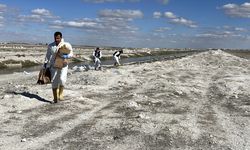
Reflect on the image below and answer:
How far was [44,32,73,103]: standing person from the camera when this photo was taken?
1606cm

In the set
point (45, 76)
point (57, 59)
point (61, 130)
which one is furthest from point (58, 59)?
point (61, 130)

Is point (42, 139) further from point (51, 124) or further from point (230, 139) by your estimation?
point (230, 139)

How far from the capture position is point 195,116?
1544 centimetres

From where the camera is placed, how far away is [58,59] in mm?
16125

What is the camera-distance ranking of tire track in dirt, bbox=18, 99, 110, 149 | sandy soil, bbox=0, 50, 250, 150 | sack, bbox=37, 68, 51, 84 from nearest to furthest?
tire track in dirt, bbox=18, 99, 110, 149 → sandy soil, bbox=0, 50, 250, 150 → sack, bbox=37, 68, 51, 84

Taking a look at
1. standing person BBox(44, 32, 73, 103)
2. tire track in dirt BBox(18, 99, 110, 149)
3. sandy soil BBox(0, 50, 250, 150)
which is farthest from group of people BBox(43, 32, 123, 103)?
tire track in dirt BBox(18, 99, 110, 149)

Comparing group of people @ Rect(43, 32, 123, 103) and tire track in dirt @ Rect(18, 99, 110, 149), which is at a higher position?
group of people @ Rect(43, 32, 123, 103)

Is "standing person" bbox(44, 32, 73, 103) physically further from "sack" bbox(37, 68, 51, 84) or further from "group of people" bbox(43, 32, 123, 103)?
"sack" bbox(37, 68, 51, 84)


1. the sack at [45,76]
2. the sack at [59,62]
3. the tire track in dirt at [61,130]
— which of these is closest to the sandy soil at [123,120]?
the tire track in dirt at [61,130]

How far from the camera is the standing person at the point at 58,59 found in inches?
632

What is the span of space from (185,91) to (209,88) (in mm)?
3349

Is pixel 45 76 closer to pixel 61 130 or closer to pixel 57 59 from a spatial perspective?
pixel 57 59

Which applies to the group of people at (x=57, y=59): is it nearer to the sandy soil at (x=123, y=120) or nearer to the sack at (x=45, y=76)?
the sack at (x=45, y=76)

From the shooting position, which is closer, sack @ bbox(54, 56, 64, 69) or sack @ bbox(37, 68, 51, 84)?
sack @ bbox(54, 56, 64, 69)
